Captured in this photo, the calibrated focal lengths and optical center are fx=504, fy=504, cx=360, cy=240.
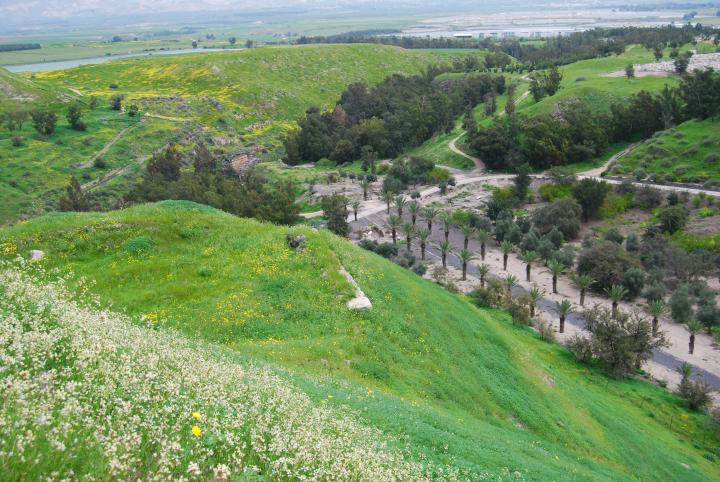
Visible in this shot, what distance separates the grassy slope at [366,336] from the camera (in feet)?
57.7

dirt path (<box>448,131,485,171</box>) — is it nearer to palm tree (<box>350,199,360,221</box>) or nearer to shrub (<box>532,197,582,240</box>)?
shrub (<box>532,197,582,240</box>)

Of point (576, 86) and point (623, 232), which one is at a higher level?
point (576, 86)

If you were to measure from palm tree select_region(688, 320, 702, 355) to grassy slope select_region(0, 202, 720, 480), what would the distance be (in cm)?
1551

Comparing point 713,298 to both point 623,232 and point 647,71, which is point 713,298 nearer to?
point 623,232

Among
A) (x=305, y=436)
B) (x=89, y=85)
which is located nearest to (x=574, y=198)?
(x=305, y=436)

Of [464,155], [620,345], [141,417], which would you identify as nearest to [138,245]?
[141,417]

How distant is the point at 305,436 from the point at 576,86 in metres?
125

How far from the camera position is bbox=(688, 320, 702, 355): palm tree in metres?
44.8

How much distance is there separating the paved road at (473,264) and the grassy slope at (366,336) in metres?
13.5

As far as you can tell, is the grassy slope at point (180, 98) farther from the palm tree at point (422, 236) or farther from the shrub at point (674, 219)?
the shrub at point (674, 219)

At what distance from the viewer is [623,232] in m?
74.7

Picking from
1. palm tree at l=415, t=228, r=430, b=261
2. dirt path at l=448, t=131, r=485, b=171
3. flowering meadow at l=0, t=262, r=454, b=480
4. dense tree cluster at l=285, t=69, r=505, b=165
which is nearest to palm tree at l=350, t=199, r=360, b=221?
palm tree at l=415, t=228, r=430, b=261

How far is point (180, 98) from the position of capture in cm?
13125

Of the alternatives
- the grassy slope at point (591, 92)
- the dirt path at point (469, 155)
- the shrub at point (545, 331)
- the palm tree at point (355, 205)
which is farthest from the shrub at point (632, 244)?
the palm tree at point (355, 205)
